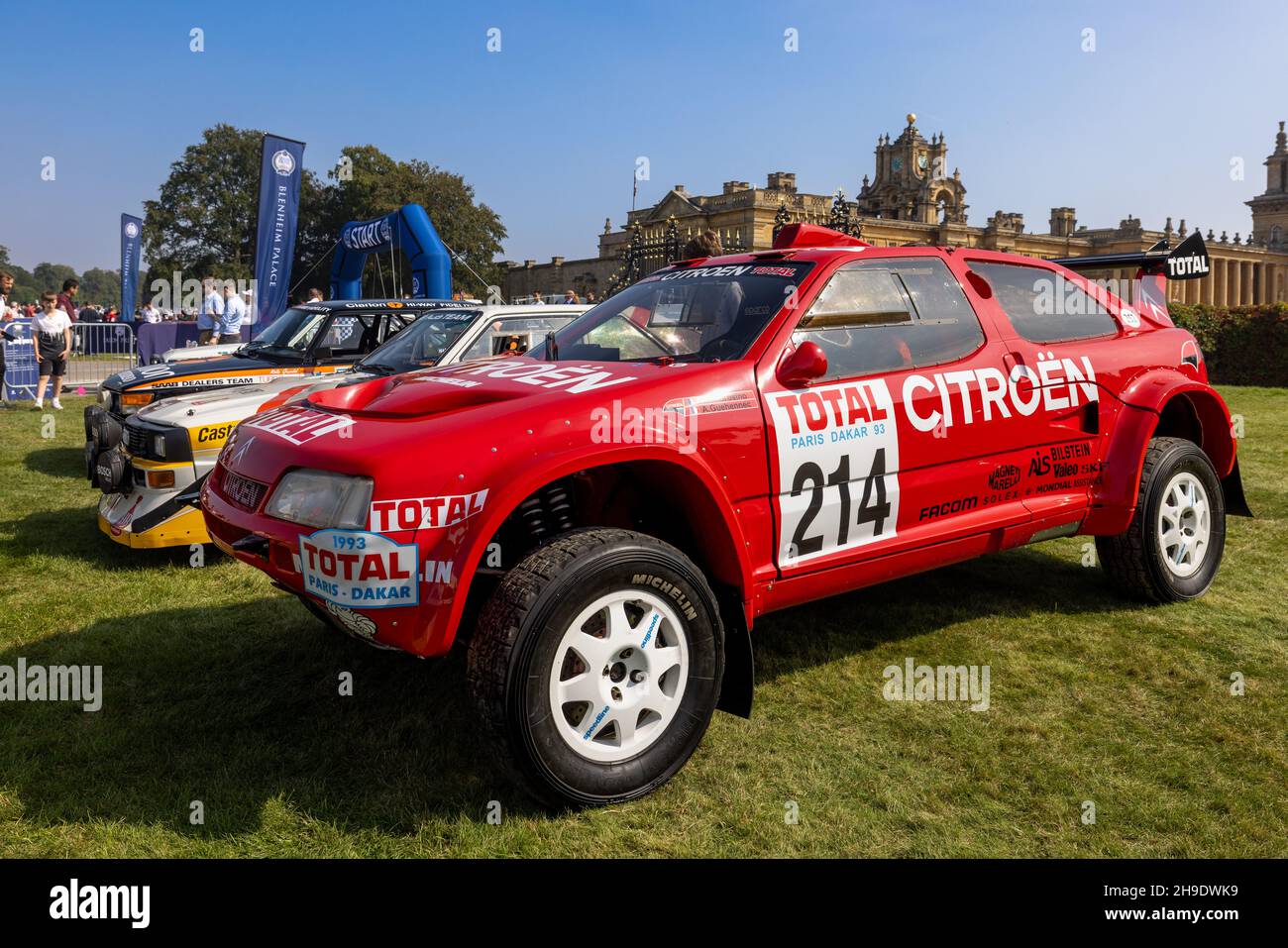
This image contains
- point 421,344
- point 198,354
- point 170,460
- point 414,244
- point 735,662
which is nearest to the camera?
point 735,662

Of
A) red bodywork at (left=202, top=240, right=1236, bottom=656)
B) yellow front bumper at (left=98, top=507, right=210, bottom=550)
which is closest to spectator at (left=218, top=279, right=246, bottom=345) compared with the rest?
yellow front bumper at (left=98, top=507, right=210, bottom=550)

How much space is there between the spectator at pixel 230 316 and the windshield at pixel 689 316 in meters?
13.7

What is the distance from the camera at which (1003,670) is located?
4.29 m

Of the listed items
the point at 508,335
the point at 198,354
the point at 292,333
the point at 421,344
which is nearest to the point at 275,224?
the point at 198,354

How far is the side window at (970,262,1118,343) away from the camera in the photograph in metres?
4.62

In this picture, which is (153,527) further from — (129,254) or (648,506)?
(129,254)

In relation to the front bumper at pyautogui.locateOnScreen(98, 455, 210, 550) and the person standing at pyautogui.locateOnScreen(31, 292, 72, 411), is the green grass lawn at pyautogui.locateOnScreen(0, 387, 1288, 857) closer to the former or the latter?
the front bumper at pyautogui.locateOnScreen(98, 455, 210, 550)

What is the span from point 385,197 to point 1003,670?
6771 cm

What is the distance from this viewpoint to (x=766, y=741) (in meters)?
3.61

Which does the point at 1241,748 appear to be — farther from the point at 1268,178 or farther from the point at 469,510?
the point at 1268,178

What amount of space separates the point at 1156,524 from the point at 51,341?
1589 centimetres

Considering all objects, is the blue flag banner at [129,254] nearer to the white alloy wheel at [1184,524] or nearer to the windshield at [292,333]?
the windshield at [292,333]

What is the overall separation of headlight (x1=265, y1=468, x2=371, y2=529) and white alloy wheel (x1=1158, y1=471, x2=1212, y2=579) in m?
4.09

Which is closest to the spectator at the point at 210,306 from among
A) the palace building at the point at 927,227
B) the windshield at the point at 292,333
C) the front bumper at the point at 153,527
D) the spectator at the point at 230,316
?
the spectator at the point at 230,316
